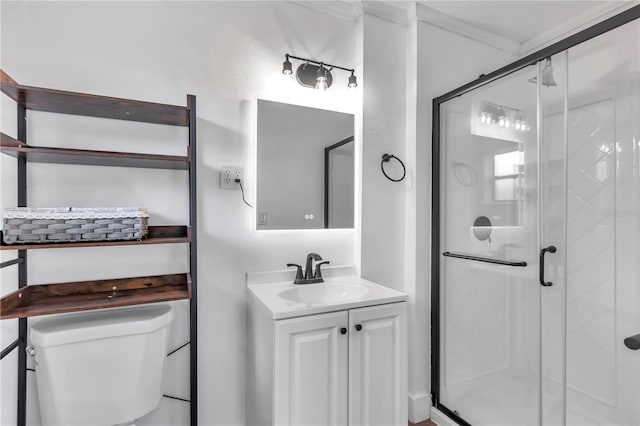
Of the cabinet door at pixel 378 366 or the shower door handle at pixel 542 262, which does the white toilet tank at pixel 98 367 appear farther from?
the shower door handle at pixel 542 262

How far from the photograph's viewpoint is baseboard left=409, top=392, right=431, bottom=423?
1.90 m

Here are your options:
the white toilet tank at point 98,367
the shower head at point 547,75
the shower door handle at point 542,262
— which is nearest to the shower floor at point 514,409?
the shower door handle at point 542,262

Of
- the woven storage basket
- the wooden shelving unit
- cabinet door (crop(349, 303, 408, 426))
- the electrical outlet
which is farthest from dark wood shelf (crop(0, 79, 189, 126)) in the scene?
cabinet door (crop(349, 303, 408, 426))

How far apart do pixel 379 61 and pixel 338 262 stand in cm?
121

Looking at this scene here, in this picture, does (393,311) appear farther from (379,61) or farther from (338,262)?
(379,61)

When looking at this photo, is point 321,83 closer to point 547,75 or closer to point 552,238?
point 547,75

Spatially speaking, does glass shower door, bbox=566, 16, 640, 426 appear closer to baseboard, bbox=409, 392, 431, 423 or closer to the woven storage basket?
baseboard, bbox=409, 392, 431, 423

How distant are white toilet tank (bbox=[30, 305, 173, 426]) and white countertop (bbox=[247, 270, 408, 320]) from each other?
17.3 inches

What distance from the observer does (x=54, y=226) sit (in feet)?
3.88

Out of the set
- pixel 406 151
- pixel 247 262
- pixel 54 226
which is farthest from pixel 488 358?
pixel 54 226

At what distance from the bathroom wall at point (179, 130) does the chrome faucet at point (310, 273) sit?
3.8 inches

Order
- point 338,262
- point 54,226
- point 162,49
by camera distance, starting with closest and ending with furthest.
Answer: point 54,226 < point 162,49 < point 338,262

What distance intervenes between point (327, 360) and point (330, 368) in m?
0.04

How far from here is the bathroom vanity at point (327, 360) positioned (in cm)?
129
